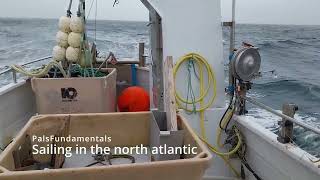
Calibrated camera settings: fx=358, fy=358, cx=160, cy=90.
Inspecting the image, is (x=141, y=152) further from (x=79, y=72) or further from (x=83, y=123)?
(x=79, y=72)

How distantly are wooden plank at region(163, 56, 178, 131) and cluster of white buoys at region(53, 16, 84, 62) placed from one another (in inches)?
66.6

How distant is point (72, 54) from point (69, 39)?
17cm

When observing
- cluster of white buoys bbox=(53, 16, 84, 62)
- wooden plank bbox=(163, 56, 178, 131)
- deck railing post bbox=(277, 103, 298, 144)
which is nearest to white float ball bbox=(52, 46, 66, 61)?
cluster of white buoys bbox=(53, 16, 84, 62)

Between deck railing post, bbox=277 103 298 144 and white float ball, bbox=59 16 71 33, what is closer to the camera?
deck railing post, bbox=277 103 298 144

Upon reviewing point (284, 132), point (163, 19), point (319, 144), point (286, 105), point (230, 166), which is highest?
point (163, 19)

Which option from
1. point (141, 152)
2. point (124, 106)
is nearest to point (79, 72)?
point (124, 106)

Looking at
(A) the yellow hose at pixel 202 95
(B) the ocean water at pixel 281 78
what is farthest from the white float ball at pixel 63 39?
(A) the yellow hose at pixel 202 95

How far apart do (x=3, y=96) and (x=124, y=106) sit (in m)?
1.30

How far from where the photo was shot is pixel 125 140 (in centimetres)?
292

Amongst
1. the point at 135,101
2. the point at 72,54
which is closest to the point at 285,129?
the point at 135,101

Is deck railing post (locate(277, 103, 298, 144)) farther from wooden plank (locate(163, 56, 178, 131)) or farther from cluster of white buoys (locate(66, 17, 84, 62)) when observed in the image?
cluster of white buoys (locate(66, 17, 84, 62))

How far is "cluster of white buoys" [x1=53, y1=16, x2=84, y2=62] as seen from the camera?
4.00m

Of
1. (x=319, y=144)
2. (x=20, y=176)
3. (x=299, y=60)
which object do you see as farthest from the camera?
(x=299, y=60)

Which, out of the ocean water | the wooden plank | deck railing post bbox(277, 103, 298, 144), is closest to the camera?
the wooden plank
